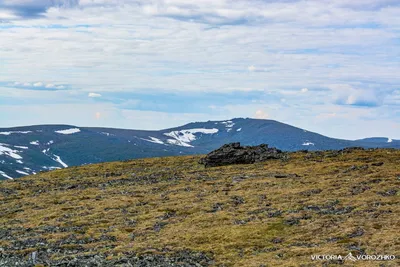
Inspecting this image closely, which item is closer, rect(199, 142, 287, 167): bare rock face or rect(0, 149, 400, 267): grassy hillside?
rect(0, 149, 400, 267): grassy hillside

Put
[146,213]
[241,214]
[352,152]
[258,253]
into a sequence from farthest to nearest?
[352,152] → [146,213] → [241,214] → [258,253]

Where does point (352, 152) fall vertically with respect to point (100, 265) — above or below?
above

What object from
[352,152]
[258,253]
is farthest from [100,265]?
[352,152]

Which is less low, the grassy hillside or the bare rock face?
the bare rock face

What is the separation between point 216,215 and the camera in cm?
4425

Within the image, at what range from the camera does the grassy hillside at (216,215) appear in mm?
33031

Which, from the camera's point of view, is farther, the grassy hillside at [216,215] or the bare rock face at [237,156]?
the bare rock face at [237,156]

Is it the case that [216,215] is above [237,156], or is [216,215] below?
below

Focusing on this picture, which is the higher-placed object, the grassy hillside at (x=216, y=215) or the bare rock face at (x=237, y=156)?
the bare rock face at (x=237, y=156)

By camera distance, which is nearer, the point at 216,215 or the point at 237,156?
the point at 216,215

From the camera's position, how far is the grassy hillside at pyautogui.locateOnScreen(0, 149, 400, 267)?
33.0 m

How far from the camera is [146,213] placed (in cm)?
4828

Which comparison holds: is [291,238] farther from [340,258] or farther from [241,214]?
[241,214]

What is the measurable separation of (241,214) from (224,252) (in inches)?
441
